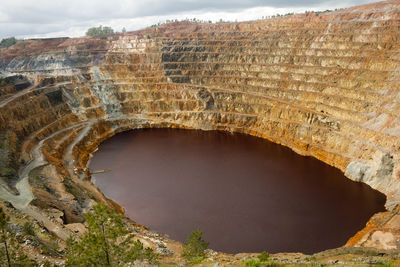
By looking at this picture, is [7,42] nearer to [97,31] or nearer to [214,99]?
[97,31]

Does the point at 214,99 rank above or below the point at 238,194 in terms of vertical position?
above

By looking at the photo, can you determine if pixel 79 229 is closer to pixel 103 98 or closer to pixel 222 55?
pixel 103 98

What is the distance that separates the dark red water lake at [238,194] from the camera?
122 feet

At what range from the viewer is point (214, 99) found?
81.2 metres

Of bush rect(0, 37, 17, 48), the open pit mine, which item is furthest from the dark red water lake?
bush rect(0, 37, 17, 48)

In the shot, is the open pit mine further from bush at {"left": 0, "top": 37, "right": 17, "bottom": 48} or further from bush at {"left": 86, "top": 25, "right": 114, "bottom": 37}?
bush at {"left": 86, "top": 25, "right": 114, "bottom": 37}

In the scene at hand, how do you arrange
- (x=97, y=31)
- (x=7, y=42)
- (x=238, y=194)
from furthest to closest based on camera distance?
(x=97, y=31) → (x=7, y=42) → (x=238, y=194)

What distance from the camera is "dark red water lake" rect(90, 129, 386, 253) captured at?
122ft

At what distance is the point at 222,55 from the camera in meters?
89.7

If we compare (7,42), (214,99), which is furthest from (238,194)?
(7,42)

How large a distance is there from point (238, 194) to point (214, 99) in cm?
3971

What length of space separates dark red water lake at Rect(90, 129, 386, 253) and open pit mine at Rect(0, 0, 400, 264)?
288 centimetres

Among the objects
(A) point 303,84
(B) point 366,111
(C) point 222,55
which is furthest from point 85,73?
(B) point 366,111

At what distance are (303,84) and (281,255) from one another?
48.7 metres
